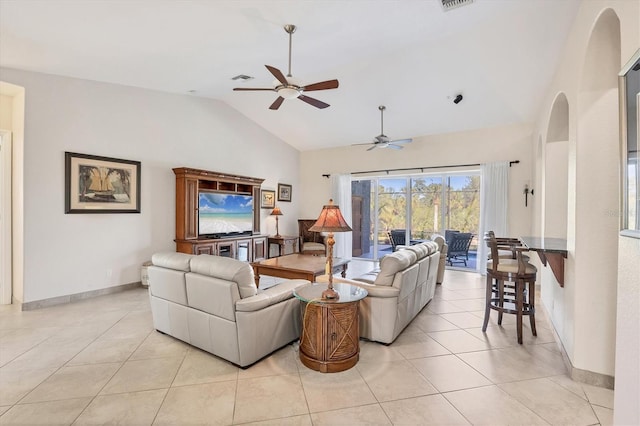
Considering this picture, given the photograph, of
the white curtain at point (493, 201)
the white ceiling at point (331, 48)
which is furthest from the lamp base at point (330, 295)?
the white curtain at point (493, 201)

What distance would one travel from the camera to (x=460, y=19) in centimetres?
369

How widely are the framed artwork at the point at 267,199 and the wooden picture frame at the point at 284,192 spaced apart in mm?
225

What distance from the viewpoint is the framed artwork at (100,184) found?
4383 millimetres

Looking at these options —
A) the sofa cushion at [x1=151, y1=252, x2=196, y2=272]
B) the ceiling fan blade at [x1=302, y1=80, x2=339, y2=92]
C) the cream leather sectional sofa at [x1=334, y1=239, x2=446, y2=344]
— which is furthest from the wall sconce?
the sofa cushion at [x1=151, y1=252, x2=196, y2=272]

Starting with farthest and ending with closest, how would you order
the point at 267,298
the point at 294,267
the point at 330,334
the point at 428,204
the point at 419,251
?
1. the point at 428,204
2. the point at 294,267
3. the point at 419,251
4. the point at 267,298
5. the point at 330,334

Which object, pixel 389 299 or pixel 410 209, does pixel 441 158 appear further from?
pixel 389 299

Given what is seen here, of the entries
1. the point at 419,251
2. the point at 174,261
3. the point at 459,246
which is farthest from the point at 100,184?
the point at 459,246

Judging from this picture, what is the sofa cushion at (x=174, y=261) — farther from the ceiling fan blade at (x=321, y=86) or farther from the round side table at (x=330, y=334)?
the ceiling fan blade at (x=321, y=86)

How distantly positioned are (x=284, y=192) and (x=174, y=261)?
17.4 ft

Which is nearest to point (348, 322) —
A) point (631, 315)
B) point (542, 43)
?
point (631, 315)

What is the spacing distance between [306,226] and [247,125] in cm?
292

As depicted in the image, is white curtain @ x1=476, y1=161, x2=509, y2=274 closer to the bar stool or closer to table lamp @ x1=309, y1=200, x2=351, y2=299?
the bar stool

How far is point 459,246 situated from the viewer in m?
6.74

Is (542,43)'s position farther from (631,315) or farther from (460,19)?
(631,315)
